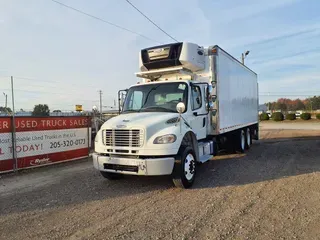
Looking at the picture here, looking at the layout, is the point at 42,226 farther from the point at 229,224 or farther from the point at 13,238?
the point at 229,224

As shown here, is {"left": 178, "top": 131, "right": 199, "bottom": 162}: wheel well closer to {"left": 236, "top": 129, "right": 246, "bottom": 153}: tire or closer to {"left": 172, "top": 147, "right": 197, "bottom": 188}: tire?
{"left": 172, "top": 147, "right": 197, "bottom": 188}: tire

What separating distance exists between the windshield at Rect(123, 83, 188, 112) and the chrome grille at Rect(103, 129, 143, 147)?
117 centimetres

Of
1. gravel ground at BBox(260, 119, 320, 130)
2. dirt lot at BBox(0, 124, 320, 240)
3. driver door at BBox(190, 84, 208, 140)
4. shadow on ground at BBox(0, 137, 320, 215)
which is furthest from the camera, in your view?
gravel ground at BBox(260, 119, 320, 130)

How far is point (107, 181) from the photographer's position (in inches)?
294

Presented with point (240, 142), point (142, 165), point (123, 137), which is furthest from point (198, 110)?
point (240, 142)

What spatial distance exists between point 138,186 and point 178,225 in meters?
2.58

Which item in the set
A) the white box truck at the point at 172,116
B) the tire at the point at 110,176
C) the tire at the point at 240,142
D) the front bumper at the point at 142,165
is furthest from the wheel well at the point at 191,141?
the tire at the point at 240,142

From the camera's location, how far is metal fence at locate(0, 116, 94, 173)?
8.70 m

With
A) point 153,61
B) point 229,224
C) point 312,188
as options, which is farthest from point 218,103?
point 229,224

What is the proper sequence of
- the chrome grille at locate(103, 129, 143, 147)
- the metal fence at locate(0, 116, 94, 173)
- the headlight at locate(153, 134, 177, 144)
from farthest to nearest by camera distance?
the metal fence at locate(0, 116, 94, 173) < the chrome grille at locate(103, 129, 143, 147) < the headlight at locate(153, 134, 177, 144)

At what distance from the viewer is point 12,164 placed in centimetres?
877

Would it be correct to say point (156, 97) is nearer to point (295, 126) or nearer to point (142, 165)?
point (142, 165)

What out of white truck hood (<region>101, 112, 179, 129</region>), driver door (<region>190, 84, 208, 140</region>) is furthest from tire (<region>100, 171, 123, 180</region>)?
driver door (<region>190, 84, 208, 140</region>)

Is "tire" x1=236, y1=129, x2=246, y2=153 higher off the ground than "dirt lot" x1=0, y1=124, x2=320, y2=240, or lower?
higher
